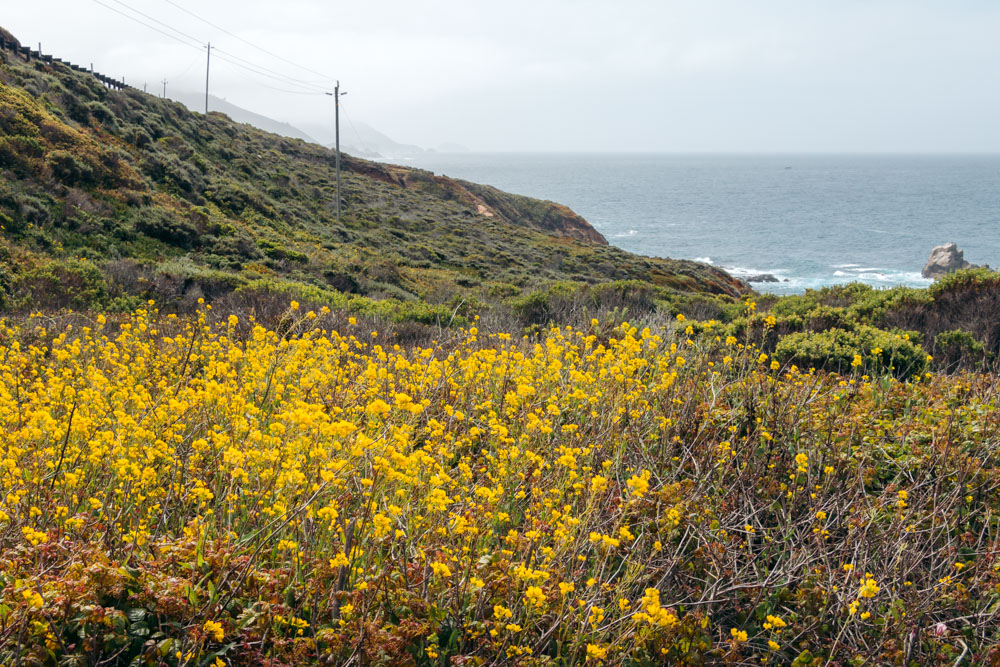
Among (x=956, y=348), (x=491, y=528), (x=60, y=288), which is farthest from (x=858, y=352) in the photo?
(x=60, y=288)

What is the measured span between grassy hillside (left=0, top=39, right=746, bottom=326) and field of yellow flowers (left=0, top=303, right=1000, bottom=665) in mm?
7652

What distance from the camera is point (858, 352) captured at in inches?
296

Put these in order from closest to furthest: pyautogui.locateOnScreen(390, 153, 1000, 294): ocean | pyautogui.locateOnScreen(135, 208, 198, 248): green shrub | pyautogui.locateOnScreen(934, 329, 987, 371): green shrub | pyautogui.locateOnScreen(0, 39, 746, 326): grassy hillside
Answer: pyautogui.locateOnScreen(934, 329, 987, 371): green shrub, pyautogui.locateOnScreen(0, 39, 746, 326): grassy hillside, pyautogui.locateOnScreen(135, 208, 198, 248): green shrub, pyautogui.locateOnScreen(390, 153, 1000, 294): ocean

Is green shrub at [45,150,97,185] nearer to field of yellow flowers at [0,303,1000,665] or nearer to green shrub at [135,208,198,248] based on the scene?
green shrub at [135,208,198,248]

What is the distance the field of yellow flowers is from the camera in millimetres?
2338

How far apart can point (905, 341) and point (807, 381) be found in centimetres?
318

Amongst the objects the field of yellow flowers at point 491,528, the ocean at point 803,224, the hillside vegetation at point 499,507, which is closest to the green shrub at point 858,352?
the hillside vegetation at point 499,507

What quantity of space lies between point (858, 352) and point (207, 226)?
62.8ft

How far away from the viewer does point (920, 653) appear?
281cm

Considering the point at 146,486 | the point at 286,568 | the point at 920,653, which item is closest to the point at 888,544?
the point at 920,653

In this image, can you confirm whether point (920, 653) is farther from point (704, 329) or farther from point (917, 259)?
point (917, 259)

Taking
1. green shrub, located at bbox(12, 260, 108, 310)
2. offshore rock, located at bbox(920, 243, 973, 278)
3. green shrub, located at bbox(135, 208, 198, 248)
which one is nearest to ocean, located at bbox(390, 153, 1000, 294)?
offshore rock, located at bbox(920, 243, 973, 278)

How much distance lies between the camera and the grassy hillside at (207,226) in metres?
13.6

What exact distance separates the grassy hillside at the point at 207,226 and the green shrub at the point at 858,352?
608cm
